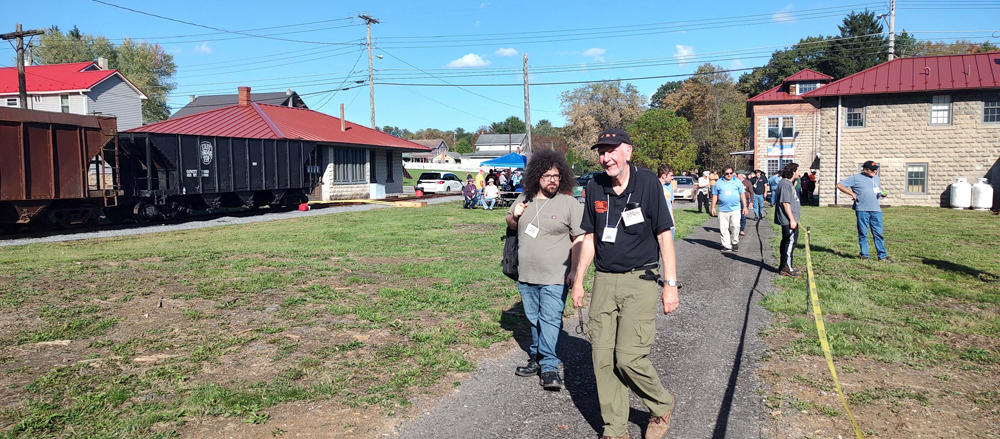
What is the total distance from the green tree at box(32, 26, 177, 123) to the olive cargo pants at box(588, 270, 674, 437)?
67887mm

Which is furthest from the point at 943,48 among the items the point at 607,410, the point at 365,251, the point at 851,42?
the point at 607,410

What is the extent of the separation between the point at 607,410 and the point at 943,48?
80276 mm

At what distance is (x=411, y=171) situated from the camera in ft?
262

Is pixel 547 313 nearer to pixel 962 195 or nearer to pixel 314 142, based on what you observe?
pixel 314 142

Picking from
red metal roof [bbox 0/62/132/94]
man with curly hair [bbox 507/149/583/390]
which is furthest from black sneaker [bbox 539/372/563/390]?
red metal roof [bbox 0/62/132/94]

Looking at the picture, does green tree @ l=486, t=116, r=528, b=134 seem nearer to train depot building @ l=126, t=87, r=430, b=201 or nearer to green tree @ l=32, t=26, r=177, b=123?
green tree @ l=32, t=26, r=177, b=123

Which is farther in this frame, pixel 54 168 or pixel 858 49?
pixel 858 49

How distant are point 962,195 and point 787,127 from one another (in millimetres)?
21869

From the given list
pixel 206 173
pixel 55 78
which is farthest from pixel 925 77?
pixel 55 78

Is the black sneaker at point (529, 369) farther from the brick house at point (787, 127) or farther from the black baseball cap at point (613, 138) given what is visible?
the brick house at point (787, 127)

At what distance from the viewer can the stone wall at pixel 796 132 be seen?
46281mm

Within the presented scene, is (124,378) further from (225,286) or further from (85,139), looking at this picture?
(85,139)

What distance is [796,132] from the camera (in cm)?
4672

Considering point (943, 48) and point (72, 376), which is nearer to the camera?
point (72, 376)
